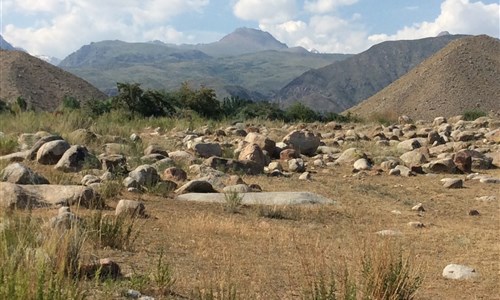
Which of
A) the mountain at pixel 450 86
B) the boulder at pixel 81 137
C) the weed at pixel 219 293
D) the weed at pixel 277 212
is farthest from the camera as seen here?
the mountain at pixel 450 86

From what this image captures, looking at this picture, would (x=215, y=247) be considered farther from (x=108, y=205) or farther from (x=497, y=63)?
(x=497, y=63)

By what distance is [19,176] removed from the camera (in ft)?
29.2

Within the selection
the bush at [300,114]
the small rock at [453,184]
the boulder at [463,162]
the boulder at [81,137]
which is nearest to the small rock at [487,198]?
the small rock at [453,184]

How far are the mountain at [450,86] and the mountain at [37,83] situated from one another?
97.1 ft

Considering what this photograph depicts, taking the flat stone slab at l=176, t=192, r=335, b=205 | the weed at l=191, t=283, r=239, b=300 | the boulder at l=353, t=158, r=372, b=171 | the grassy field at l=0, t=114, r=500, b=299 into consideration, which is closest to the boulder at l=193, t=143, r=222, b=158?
the grassy field at l=0, t=114, r=500, b=299

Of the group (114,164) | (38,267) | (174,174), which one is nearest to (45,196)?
(114,164)

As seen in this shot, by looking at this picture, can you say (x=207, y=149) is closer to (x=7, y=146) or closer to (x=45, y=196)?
(x=7, y=146)

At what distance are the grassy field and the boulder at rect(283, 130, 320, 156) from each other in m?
5.29

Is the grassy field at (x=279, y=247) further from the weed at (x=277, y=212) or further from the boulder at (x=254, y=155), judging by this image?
the boulder at (x=254, y=155)

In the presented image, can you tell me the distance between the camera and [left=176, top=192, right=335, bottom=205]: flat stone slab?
992cm

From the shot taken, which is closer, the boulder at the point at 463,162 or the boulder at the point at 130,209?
the boulder at the point at 130,209

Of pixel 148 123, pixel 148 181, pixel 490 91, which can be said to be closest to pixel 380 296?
pixel 148 181

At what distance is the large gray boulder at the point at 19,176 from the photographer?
8859mm

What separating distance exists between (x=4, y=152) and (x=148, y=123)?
41.8ft
